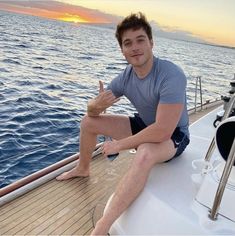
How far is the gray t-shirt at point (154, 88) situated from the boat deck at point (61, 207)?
78 cm

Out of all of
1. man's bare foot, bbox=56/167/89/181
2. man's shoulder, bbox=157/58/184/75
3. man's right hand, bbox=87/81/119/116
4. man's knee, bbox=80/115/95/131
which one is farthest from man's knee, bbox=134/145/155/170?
man's bare foot, bbox=56/167/89/181

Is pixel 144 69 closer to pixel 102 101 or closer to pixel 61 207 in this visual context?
pixel 102 101

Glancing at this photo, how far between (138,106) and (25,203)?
116cm

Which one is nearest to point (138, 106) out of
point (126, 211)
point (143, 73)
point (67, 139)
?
point (143, 73)

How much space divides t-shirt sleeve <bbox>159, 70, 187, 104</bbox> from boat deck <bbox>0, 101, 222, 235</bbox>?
105 centimetres

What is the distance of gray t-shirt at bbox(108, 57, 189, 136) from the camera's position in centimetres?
235

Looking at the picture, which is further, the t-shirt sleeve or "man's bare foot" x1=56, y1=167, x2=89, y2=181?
"man's bare foot" x1=56, y1=167, x2=89, y2=181

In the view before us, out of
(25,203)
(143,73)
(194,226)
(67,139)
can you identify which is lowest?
(67,139)

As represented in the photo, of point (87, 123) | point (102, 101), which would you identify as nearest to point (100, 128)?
point (87, 123)

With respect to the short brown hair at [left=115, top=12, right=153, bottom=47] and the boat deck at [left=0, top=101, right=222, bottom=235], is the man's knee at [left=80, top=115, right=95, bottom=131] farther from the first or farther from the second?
the short brown hair at [left=115, top=12, right=153, bottom=47]

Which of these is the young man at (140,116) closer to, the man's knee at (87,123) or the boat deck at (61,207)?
the man's knee at (87,123)

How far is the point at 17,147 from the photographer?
193 inches

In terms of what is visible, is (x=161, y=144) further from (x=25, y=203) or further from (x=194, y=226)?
(x=25, y=203)

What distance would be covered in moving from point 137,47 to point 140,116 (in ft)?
1.86
